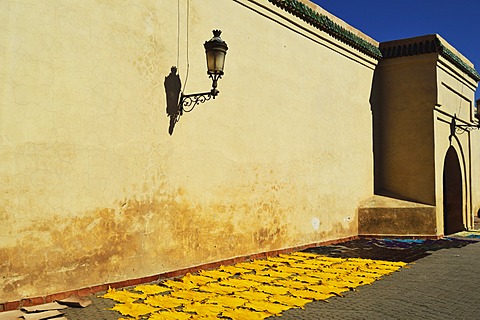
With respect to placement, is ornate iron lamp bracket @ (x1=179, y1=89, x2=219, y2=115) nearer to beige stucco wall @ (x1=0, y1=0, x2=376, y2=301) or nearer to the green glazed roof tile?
beige stucco wall @ (x1=0, y1=0, x2=376, y2=301)

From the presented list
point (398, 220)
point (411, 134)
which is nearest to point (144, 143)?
point (398, 220)

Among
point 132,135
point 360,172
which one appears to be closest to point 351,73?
point 360,172

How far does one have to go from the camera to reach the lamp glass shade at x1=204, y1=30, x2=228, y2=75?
18.8 ft

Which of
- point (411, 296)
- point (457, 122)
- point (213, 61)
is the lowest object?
point (411, 296)

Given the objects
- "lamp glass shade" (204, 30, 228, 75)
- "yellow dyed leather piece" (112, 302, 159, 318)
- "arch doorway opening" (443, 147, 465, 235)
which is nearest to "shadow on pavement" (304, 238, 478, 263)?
"arch doorway opening" (443, 147, 465, 235)

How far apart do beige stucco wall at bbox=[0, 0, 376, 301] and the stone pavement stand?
0.78 m

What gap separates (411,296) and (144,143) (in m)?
3.39

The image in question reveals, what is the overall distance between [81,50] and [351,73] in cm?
656

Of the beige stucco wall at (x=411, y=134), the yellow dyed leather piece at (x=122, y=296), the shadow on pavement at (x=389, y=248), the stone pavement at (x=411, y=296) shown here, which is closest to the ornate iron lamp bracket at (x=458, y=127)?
the beige stucco wall at (x=411, y=134)

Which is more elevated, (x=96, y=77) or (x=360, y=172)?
(x=96, y=77)

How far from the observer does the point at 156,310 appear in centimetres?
419

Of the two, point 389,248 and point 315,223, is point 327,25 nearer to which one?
point 315,223

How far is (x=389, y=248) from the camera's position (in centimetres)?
838

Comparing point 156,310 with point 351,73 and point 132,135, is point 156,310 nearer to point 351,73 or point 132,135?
point 132,135
